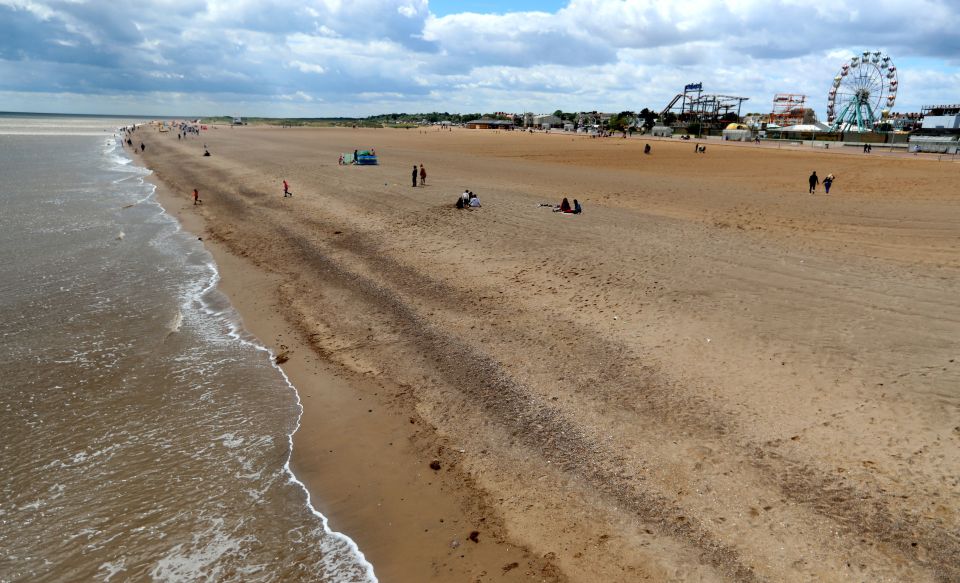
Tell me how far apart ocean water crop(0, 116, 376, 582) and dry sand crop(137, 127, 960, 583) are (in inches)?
23.8

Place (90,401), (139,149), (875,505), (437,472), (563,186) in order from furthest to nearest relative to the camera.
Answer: (139,149), (563,186), (90,401), (437,472), (875,505)

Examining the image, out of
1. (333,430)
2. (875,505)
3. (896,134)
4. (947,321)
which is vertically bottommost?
(333,430)

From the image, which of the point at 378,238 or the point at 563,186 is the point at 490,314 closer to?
the point at 378,238

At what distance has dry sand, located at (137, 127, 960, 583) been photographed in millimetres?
6199

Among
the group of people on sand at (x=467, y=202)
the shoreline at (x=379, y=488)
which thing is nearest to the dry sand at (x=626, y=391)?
the shoreline at (x=379, y=488)

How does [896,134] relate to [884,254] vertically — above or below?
above

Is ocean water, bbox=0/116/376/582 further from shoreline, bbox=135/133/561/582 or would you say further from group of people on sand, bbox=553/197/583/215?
group of people on sand, bbox=553/197/583/215

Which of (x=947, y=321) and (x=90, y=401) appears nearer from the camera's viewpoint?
(x=90, y=401)

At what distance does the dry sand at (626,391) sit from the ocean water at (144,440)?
60 centimetres

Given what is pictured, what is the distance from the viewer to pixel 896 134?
74688 mm

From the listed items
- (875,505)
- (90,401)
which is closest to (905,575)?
(875,505)

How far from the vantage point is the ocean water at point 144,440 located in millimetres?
6375

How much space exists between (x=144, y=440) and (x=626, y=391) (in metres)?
7.98

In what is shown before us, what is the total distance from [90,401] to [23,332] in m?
4.75
